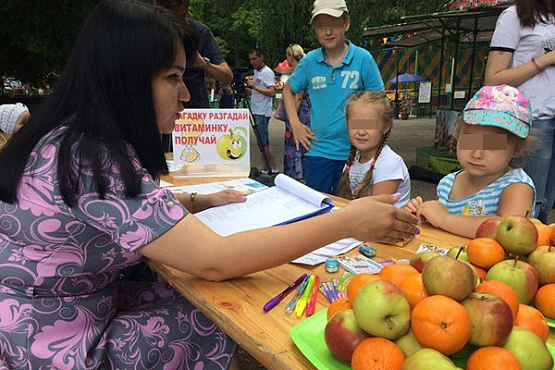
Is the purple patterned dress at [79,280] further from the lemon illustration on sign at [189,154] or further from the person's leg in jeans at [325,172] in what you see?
the person's leg in jeans at [325,172]

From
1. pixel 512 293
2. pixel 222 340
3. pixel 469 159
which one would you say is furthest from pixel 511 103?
pixel 222 340

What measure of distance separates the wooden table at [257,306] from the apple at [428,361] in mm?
200

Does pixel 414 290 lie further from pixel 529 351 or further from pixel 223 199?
pixel 223 199

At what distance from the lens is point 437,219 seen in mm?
1659

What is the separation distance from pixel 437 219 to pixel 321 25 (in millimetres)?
1832

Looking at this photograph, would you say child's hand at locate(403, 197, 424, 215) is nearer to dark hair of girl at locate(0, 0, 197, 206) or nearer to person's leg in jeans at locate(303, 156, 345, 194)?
dark hair of girl at locate(0, 0, 197, 206)

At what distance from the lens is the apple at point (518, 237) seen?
105cm

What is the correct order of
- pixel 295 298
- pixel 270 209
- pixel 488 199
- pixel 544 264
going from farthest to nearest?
pixel 488 199, pixel 270 209, pixel 295 298, pixel 544 264

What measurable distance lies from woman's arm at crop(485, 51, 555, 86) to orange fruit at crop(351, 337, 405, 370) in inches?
84.8

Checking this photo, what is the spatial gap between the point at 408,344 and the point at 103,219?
740mm

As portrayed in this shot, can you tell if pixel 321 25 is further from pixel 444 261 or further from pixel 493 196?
pixel 444 261

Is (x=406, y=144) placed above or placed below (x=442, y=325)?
below

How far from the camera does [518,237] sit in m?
1.05

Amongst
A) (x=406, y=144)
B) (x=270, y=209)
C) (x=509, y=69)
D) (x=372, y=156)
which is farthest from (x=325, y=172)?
(x=406, y=144)
